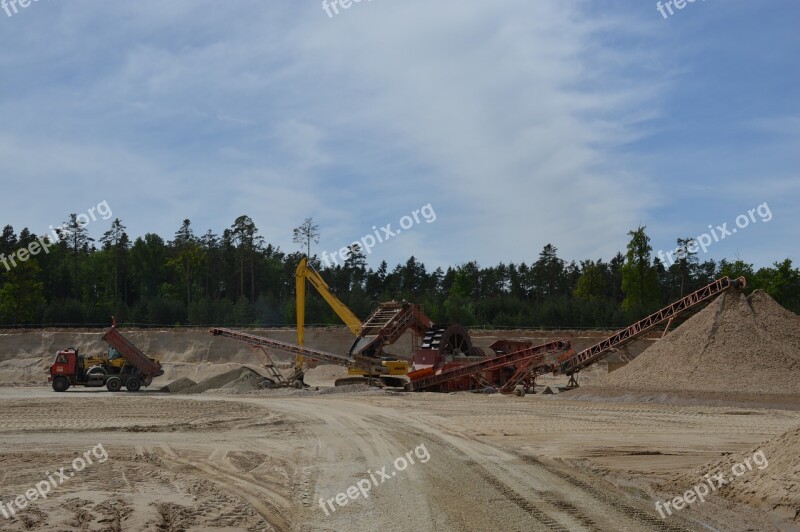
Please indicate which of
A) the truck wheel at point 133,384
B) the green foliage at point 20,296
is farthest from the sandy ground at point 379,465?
the green foliage at point 20,296

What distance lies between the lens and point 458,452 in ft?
46.1

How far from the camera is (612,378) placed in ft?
97.6

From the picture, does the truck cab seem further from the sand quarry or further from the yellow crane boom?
the yellow crane boom

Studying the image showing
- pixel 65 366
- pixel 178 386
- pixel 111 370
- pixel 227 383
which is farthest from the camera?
pixel 227 383

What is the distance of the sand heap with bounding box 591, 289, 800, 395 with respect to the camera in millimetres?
25844

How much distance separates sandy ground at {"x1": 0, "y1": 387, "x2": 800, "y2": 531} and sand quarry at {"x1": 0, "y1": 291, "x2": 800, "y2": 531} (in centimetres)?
5

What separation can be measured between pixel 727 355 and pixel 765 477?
18.6m
